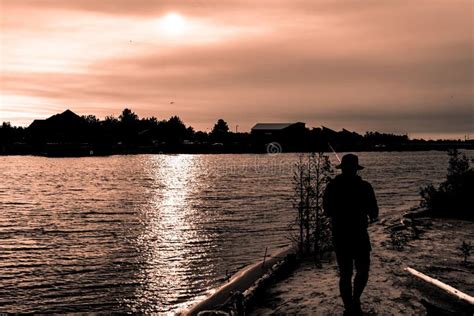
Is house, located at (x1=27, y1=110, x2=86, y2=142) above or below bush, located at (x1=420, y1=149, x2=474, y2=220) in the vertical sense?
above

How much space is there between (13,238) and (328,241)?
1535 centimetres

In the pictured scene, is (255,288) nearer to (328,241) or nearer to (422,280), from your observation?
(422,280)

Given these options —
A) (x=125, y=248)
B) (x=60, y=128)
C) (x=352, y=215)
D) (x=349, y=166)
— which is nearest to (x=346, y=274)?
(x=352, y=215)

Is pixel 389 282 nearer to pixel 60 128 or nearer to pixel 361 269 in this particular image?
pixel 361 269

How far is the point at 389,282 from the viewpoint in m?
10.5

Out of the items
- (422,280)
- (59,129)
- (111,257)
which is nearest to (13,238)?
(111,257)

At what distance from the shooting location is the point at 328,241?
1494cm

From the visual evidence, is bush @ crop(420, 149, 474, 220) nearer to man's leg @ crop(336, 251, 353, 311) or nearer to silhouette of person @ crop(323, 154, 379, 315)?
man's leg @ crop(336, 251, 353, 311)

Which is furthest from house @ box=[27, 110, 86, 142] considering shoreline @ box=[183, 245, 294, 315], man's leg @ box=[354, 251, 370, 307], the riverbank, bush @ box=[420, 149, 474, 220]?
man's leg @ box=[354, 251, 370, 307]

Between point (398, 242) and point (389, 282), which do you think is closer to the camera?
point (389, 282)

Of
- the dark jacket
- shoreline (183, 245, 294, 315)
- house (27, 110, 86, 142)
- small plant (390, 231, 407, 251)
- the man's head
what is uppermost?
house (27, 110, 86, 142)

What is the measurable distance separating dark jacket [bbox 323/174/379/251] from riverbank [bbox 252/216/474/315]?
70.2 inches

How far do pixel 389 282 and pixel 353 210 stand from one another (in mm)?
3989

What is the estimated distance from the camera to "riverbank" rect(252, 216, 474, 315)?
8883 millimetres
